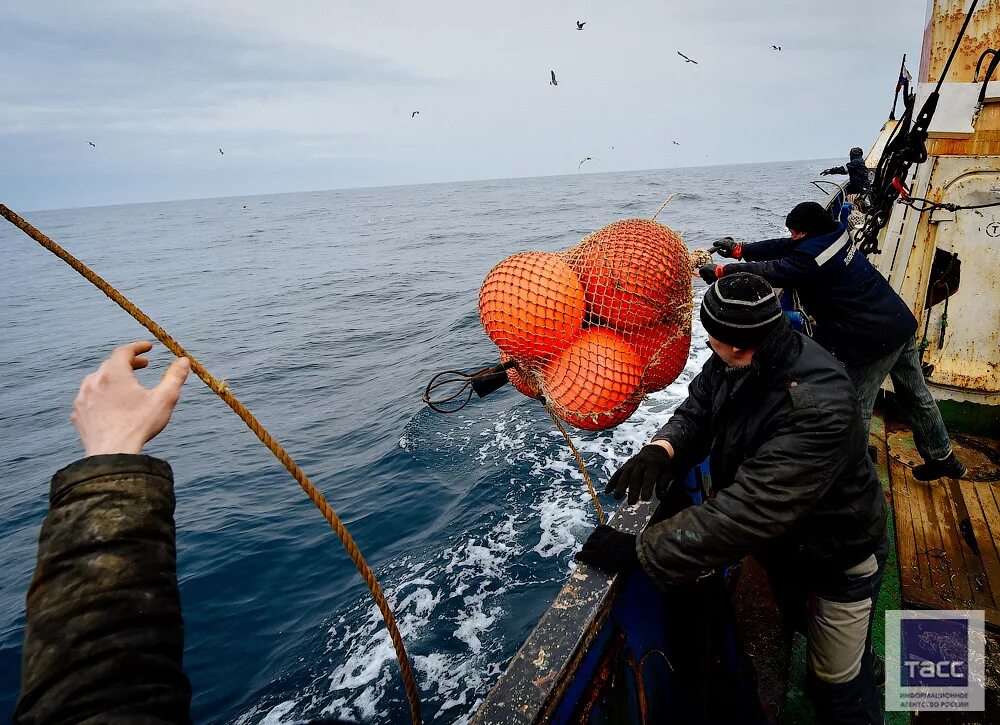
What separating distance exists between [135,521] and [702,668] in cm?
277

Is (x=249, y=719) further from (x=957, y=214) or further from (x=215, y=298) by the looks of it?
(x=215, y=298)

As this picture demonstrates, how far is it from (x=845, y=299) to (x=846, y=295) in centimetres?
3

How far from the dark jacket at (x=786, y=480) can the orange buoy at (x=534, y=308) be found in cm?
76

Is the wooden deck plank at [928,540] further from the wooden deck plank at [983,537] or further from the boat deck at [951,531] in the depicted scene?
the wooden deck plank at [983,537]

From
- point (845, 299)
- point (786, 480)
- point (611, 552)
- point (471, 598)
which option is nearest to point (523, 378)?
point (611, 552)

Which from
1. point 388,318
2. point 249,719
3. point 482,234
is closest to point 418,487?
point 249,719

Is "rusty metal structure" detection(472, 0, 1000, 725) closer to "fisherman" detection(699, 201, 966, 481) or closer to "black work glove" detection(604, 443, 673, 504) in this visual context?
"black work glove" detection(604, 443, 673, 504)

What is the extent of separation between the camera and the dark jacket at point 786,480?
1.85 meters

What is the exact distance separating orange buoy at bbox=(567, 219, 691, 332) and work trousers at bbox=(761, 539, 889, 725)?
138 cm

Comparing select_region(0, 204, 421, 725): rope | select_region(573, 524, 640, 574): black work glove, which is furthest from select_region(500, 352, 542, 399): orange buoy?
select_region(0, 204, 421, 725): rope

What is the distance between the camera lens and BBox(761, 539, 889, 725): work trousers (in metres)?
2.19

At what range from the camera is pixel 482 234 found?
35.5 metres

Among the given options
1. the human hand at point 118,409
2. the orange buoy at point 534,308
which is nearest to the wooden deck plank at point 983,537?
the orange buoy at point 534,308

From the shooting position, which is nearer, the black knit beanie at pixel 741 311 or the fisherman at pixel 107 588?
the fisherman at pixel 107 588
